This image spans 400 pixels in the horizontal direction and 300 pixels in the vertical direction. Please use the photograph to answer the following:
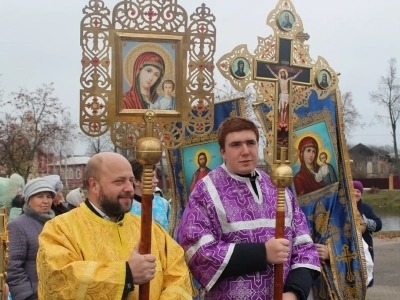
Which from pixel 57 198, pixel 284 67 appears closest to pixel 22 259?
pixel 57 198

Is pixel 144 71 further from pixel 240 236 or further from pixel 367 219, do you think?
pixel 367 219

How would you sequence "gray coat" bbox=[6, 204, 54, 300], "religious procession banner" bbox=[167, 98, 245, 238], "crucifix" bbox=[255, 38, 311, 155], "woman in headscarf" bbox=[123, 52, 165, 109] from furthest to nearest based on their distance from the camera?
1. "religious procession banner" bbox=[167, 98, 245, 238]
2. "gray coat" bbox=[6, 204, 54, 300]
3. "crucifix" bbox=[255, 38, 311, 155]
4. "woman in headscarf" bbox=[123, 52, 165, 109]

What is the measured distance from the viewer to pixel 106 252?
9.06 ft

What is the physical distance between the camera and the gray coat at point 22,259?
3.91m

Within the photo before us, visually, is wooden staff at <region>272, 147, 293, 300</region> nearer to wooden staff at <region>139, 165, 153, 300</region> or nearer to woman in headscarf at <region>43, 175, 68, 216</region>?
wooden staff at <region>139, 165, 153, 300</region>

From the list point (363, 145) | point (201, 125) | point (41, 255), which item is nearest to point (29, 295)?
point (41, 255)

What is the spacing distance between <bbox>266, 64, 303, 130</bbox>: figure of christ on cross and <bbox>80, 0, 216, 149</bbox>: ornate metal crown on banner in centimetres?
57

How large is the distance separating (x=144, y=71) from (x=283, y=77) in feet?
3.47

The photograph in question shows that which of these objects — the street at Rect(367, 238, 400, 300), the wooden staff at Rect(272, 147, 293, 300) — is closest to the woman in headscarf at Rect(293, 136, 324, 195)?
the wooden staff at Rect(272, 147, 293, 300)

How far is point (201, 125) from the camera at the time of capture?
343 cm

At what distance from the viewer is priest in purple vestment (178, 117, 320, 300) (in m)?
2.99

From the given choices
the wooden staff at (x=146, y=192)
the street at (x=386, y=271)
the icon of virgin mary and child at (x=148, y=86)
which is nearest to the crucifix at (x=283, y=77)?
the icon of virgin mary and child at (x=148, y=86)

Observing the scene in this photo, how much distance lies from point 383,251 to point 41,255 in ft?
34.3

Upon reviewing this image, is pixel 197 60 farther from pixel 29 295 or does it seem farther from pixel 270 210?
pixel 29 295
